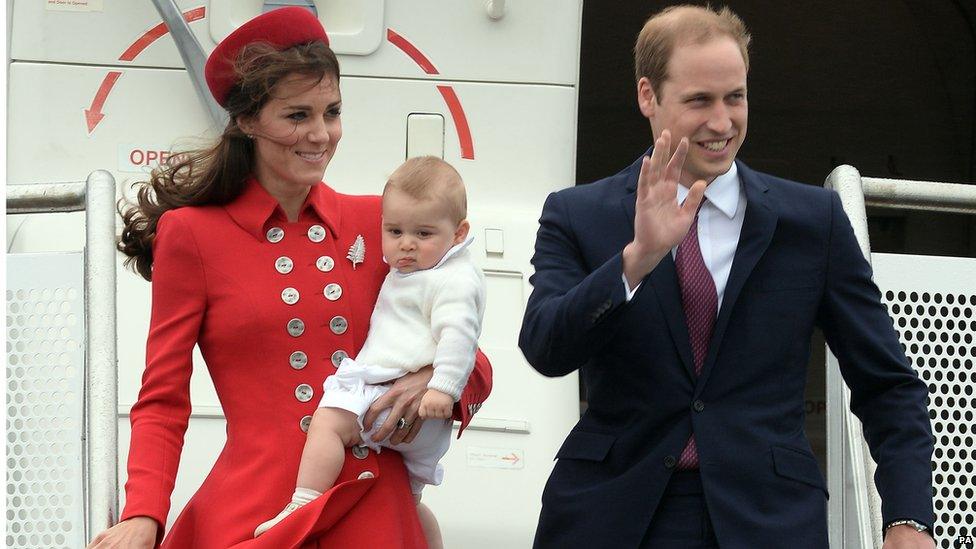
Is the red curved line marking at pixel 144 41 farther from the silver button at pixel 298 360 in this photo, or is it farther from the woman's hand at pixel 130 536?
the woman's hand at pixel 130 536

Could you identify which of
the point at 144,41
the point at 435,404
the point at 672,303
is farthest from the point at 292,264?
the point at 144,41

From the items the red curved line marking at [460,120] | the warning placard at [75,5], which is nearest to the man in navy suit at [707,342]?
the red curved line marking at [460,120]

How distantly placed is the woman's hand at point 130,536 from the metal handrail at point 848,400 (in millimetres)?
1402

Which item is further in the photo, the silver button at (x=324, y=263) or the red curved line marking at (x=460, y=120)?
the red curved line marking at (x=460, y=120)

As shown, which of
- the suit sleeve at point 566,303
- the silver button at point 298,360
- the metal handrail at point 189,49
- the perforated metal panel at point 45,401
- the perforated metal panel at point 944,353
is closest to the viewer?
the suit sleeve at point 566,303

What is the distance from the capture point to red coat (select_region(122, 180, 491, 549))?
2.47 meters

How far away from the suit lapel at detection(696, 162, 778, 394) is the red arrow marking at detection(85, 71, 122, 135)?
2454 millimetres

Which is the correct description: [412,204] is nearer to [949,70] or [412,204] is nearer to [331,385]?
[331,385]

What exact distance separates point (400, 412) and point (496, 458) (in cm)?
173

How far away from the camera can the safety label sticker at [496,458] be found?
4184 millimetres

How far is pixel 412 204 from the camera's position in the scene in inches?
102

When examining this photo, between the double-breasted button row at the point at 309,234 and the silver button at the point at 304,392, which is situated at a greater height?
the double-breasted button row at the point at 309,234

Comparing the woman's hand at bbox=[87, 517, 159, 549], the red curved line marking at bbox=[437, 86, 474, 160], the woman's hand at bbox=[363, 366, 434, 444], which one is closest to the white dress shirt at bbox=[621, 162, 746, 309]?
the woman's hand at bbox=[363, 366, 434, 444]

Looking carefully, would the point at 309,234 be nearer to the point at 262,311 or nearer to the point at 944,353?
the point at 262,311
